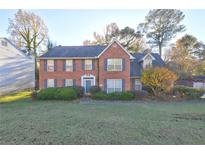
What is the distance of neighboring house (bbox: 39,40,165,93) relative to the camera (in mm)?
12812

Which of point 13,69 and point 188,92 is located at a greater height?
point 13,69

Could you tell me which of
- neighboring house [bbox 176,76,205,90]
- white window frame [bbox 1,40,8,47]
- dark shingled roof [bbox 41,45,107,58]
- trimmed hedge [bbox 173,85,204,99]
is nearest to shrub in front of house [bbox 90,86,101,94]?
dark shingled roof [bbox 41,45,107,58]

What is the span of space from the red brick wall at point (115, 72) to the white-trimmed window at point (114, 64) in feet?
0.88

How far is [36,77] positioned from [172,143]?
56.0ft

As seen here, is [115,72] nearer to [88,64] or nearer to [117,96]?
[88,64]

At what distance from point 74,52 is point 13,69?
6317 mm

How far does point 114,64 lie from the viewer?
12.9 m

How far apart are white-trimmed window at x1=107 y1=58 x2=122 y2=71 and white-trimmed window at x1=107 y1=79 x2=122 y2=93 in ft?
3.30

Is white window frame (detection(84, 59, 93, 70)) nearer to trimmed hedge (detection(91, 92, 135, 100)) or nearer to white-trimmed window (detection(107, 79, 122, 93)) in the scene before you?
white-trimmed window (detection(107, 79, 122, 93))

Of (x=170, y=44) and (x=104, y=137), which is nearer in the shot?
(x=104, y=137)

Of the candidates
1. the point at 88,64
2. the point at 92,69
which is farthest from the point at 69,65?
the point at 92,69
